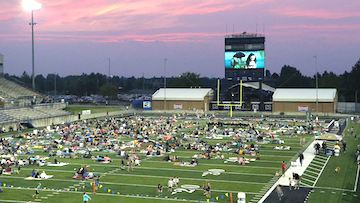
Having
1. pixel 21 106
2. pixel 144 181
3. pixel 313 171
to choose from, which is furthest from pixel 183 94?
pixel 144 181

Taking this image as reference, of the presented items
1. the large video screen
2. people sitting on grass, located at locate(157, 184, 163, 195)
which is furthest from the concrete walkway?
the large video screen

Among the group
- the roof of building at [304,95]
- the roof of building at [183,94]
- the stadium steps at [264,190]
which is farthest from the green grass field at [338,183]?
the roof of building at [183,94]

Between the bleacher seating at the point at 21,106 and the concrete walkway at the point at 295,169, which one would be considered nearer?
the concrete walkway at the point at 295,169

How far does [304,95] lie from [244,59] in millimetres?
11470

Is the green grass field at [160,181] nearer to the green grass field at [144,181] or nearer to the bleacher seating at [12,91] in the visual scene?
the green grass field at [144,181]

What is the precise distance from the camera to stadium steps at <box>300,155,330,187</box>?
22.7 metres

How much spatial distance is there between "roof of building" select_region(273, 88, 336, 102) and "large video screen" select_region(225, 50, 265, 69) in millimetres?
5711

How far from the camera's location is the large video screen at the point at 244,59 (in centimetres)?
7450

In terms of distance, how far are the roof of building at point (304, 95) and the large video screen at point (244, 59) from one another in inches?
225

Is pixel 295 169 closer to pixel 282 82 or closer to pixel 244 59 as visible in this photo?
pixel 244 59

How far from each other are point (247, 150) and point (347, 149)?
7.07 m

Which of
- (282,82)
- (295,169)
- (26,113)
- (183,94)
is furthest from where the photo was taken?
(282,82)

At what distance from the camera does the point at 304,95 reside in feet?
228

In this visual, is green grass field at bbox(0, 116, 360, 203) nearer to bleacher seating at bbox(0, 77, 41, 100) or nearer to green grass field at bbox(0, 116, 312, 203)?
green grass field at bbox(0, 116, 312, 203)
